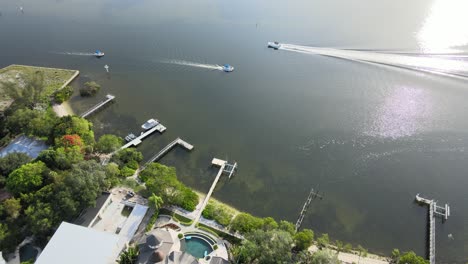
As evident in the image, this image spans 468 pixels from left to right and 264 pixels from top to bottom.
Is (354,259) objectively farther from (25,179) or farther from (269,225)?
(25,179)

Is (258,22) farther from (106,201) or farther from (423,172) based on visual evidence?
(106,201)

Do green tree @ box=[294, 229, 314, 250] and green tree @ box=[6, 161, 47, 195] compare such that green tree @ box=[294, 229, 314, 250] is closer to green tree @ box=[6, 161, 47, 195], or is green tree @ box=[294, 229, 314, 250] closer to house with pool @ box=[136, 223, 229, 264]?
house with pool @ box=[136, 223, 229, 264]

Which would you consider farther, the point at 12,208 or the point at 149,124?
the point at 149,124

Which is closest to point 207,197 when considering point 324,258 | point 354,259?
point 324,258

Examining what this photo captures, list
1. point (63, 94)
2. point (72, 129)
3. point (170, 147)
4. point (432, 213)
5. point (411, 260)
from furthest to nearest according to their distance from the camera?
point (63, 94) → point (170, 147) → point (72, 129) → point (432, 213) → point (411, 260)

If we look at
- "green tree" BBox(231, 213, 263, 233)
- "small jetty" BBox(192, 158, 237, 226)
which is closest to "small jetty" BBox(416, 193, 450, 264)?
"green tree" BBox(231, 213, 263, 233)

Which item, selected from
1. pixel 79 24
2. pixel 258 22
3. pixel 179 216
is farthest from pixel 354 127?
pixel 79 24
